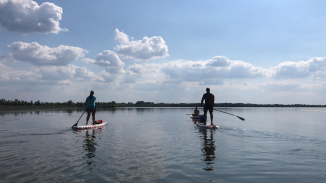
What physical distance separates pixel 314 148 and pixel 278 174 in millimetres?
5006

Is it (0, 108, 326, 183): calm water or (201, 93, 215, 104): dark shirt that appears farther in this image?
(201, 93, 215, 104): dark shirt

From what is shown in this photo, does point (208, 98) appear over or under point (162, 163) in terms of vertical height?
over

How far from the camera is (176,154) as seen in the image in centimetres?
846

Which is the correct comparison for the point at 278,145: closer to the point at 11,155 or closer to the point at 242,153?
the point at 242,153

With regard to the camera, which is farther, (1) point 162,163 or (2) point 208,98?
(2) point 208,98

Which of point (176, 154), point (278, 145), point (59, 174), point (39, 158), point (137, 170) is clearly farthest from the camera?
point (278, 145)

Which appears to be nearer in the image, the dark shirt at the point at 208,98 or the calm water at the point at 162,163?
the calm water at the point at 162,163

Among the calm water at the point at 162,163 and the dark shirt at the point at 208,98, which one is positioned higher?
the dark shirt at the point at 208,98

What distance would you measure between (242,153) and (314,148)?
367cm

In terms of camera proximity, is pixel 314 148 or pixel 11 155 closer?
pixel 11 155

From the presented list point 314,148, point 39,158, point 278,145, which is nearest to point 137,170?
point 39,158

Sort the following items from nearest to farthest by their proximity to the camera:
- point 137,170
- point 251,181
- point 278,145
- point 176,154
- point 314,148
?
1. point 251,181
2. point 137,170
3. point 176,154
4. point 314,148
5. point 278,145

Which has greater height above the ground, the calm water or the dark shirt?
the dark shirt

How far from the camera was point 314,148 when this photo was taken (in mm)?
9609
